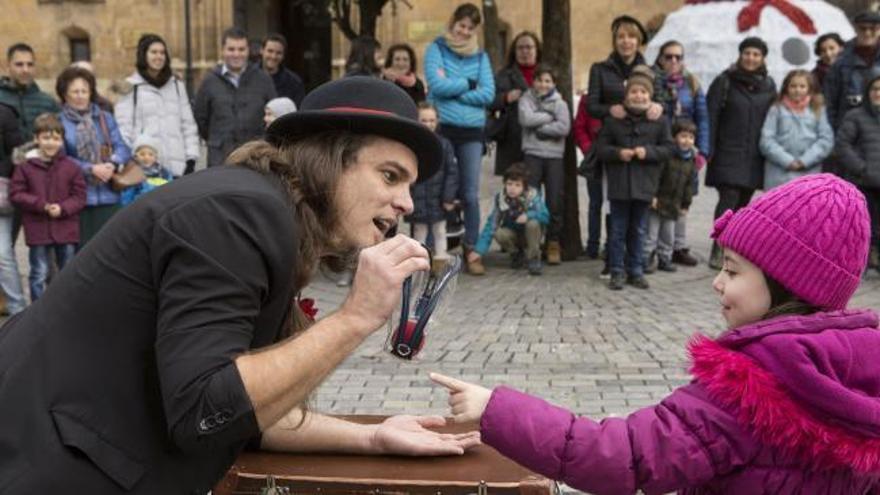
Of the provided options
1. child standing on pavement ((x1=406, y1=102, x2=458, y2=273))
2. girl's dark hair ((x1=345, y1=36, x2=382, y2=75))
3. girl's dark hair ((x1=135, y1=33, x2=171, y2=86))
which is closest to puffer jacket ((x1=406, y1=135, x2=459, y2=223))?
child standing on pavement ((x1=406, y1=102, x2=458, y2=273))

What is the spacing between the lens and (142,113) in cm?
Answer: 894

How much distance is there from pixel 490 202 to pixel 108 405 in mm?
12494

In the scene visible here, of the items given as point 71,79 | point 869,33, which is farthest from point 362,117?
point 869,33

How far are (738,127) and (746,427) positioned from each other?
8.27 m

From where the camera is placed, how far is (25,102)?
28.7 feet

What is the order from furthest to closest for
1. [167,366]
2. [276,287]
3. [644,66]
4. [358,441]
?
1. [644,66]
2. [358,441]
3. [276,287]
4. [167,366]

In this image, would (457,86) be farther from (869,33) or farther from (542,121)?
(869,33)

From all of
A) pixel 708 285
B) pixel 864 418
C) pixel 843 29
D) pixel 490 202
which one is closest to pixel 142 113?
pixel 708 285

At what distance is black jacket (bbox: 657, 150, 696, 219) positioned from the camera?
9.91 meters

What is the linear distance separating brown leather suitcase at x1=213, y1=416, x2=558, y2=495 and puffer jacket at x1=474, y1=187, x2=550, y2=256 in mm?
6969

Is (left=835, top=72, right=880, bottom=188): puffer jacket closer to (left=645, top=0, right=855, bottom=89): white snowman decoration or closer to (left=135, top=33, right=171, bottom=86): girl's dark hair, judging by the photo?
(left=135, top=33, right=171, bottom=86): girl's dark hair

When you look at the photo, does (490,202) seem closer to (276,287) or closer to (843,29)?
(843,29)

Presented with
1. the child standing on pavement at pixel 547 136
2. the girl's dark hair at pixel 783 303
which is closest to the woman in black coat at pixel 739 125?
the child standing on pavement at pixel 547 136

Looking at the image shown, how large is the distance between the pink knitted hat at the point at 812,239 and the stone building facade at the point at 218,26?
28.3 m
